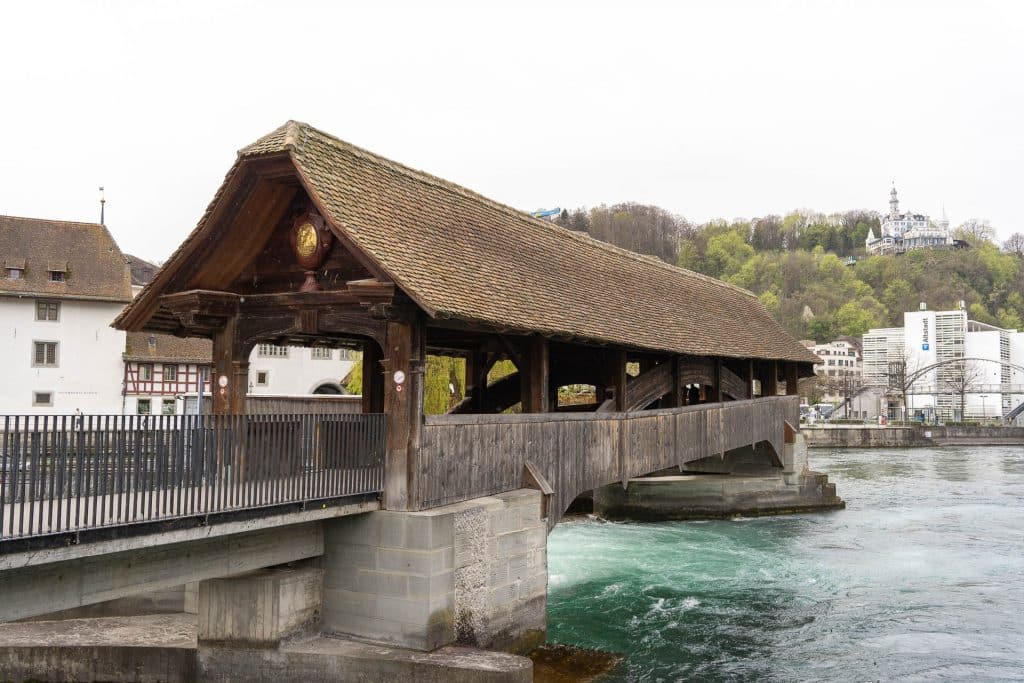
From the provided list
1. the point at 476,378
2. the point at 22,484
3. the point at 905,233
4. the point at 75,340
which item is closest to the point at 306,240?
the point at 22,484

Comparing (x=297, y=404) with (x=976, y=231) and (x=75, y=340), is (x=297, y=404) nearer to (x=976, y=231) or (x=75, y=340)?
(x=75, y=340)

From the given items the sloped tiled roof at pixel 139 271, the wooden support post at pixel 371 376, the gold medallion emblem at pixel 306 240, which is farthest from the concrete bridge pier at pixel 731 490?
the sloped tiled roof at pixel 139 271

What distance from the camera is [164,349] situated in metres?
34.8

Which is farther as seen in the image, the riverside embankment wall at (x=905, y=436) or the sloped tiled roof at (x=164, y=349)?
the riverside embankment wall at (x=905, y=436)

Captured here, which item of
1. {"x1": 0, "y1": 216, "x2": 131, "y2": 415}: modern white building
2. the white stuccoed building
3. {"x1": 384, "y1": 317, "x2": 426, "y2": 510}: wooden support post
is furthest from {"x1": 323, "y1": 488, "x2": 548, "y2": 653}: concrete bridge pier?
{"x1": 0, "y1": 216, "x2": 131, "y2": 415}: modern white building

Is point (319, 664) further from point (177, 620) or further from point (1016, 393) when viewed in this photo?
point (1016, 393)

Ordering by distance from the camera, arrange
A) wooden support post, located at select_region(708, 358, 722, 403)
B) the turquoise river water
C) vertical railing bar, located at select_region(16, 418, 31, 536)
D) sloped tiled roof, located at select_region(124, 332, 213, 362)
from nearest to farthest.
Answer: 1. vertical railing bar, located at select_region(16, 418, 31, 536)
2. the turquoise river water
3. wooden support post, located at select_region(708, 358, 722, 403)
4. sloped tiled roof, located at select_region(124, 332, 213, 362)

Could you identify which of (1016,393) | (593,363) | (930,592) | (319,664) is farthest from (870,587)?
(1016,393)

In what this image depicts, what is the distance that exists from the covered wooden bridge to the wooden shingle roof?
0.04 metres

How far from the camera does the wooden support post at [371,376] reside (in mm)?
14023

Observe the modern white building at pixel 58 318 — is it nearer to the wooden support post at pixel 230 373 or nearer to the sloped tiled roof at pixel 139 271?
the sloped tiled roof at pixel 139 271

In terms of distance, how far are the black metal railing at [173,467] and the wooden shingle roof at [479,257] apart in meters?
1.78

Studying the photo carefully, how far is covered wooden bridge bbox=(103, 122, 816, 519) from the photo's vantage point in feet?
33.0

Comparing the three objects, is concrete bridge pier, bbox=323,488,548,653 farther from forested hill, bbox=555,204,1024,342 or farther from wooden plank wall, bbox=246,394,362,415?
forested hill, bbox=555,204,1024,342
